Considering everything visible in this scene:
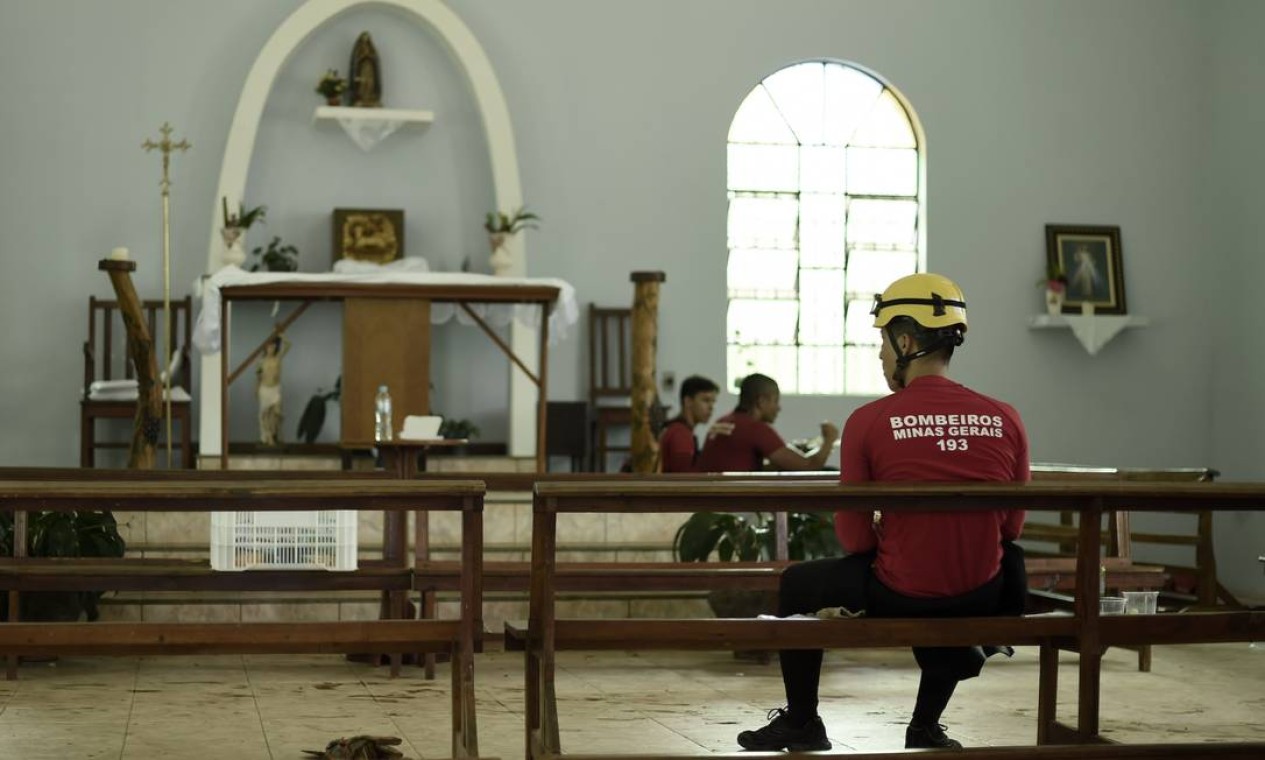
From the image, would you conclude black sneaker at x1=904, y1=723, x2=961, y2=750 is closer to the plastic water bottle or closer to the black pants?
the black pants

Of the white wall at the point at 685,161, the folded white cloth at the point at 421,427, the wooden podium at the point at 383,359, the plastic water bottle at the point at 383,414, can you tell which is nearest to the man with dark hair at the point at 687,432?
the folded white cloth at the point at 421,427

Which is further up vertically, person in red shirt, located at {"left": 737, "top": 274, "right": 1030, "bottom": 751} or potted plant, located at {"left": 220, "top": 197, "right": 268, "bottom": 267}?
potted plant, located at {"left": 220, "top": 197, "right": 268, "bottom": 267}

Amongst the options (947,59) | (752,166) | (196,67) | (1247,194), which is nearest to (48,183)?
(196,67)

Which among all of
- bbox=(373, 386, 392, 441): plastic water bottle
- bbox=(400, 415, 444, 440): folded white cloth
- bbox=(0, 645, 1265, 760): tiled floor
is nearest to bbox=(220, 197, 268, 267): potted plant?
bbox=(373, 386, 392, 441): plastic water bottle

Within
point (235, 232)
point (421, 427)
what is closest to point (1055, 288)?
point (235, 232)

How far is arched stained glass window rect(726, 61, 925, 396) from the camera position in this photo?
13055mm

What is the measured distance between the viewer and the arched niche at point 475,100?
461 inches

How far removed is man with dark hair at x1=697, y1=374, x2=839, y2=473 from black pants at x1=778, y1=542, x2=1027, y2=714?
401 cm

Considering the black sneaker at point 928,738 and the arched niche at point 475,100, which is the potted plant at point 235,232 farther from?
the black sneaker at point 928,738

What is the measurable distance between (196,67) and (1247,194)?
8.15 metres

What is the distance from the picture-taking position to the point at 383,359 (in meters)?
10.2

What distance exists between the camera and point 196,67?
476 inches

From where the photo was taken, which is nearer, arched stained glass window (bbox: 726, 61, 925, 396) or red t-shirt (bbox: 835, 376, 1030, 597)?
red t-shirt (bbox: 835, 376, 1030, 597)

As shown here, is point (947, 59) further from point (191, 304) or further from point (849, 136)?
point (191, 304)
